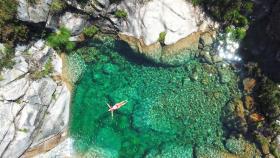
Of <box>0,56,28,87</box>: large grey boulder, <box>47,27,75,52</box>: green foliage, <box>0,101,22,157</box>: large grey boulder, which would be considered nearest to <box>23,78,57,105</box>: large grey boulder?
<box>0,101,22,157</box>: large grey boulder

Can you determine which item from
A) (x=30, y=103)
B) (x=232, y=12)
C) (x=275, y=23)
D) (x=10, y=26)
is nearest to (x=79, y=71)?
(x=30, y=103)

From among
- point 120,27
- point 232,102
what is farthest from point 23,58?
point 232,102

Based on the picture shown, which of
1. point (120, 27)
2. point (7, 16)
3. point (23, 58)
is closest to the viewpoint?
point (7, 16)

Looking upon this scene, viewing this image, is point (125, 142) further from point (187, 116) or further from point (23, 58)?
point (23, 58)

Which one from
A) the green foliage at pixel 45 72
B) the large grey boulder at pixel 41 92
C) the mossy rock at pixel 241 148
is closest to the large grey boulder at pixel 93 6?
the green foliage at pixel 45 72

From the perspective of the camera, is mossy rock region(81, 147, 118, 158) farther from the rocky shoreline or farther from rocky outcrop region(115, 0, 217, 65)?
rocky outcrop region(115, 0, 217, 65)
